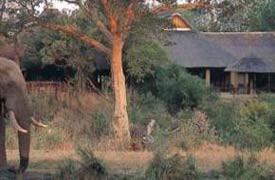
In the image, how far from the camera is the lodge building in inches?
1864

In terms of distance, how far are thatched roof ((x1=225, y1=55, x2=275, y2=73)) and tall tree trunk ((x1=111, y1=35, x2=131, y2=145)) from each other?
72.0 feet

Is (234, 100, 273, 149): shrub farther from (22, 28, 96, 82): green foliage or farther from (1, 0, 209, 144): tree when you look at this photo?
(22, 28, 96, 82): green foliage

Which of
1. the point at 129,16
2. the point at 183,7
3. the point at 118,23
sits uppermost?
the point at 183,7

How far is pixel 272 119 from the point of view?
25141 mm

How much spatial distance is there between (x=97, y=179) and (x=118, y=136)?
11.7 m

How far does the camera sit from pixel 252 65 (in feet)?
156

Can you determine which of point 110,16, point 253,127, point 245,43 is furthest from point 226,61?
point 110,16

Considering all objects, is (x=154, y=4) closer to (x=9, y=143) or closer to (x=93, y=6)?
(x=93, y=6)

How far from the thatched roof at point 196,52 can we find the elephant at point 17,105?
32.6 metres

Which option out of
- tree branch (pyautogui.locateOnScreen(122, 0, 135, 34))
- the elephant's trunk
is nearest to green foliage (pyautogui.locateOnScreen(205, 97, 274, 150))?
tree branch (pyautogui.locateOnScreen(122, 0, 135, 34))

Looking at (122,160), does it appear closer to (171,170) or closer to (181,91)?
(171,170)

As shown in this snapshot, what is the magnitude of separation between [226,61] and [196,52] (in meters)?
2.09

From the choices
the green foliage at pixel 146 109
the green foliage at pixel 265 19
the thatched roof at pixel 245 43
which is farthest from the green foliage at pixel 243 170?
the green foliage at pixel 265 19

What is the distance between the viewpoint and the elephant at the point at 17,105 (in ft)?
44.2
